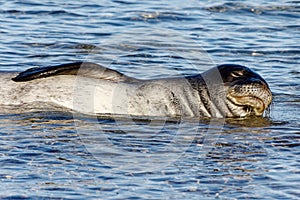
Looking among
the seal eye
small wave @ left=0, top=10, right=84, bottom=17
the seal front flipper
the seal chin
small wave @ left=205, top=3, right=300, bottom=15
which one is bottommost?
small wave @ left=0, top=10, right=84, bottom=17

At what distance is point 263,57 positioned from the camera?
40.3 feet

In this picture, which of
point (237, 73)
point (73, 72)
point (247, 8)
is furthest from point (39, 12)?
point (237, 73)

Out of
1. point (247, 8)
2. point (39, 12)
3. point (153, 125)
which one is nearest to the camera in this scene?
point (153, 125)

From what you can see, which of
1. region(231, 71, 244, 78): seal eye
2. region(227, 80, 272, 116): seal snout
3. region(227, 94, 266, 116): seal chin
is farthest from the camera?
region(231, 71, 244, 78): seal eye

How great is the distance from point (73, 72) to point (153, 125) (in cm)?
108

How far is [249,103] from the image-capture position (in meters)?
8.93

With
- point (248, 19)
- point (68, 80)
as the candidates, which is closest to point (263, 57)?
point (248, 19)

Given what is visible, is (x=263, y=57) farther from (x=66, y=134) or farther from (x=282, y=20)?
(x=66, y=134)

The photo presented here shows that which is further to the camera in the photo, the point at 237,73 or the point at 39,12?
the point at 39,12

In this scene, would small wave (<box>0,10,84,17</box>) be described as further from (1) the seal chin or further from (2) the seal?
(1) the seal chin

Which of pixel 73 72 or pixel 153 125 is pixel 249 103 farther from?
pixel 73 72

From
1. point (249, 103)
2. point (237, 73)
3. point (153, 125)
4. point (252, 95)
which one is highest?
point (237, 73)

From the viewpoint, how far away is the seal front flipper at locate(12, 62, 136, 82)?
8.88 m

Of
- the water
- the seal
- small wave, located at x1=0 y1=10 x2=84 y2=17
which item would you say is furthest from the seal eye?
small wave, located at x1=0 y1=10 x2=84 y2=17
